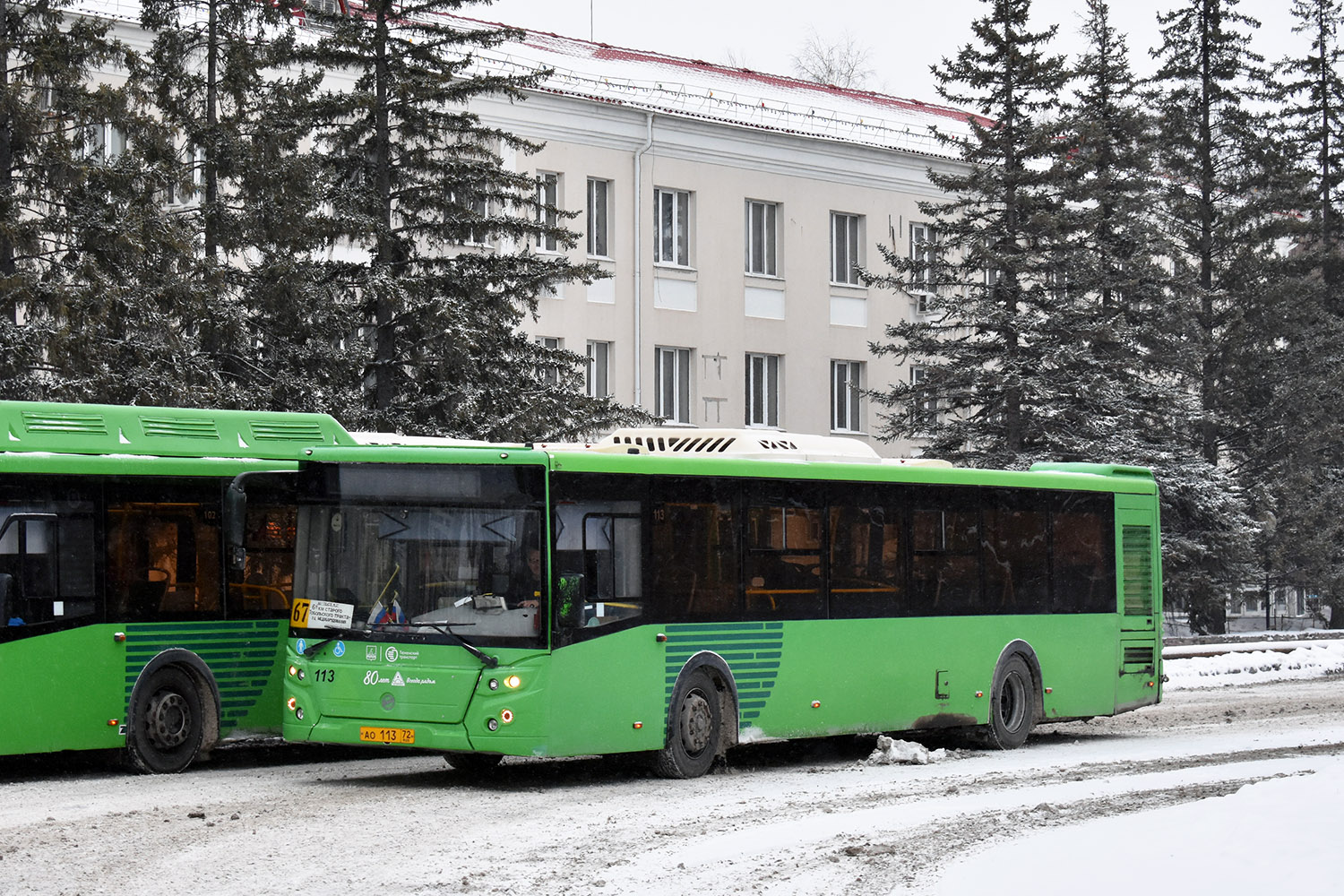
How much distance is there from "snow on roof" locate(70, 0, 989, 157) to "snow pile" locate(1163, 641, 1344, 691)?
1328cm

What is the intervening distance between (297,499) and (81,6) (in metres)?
22.2

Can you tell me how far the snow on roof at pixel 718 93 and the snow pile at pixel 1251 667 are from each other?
1328 centimetres

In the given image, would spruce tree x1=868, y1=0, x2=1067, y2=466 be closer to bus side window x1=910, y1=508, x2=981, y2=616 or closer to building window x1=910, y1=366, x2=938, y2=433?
building window x1=910, y1=366, x2=938, y2=433

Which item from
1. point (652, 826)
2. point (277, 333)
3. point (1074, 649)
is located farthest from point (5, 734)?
point (277, 333)

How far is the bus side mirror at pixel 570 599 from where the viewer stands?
46.2 ft

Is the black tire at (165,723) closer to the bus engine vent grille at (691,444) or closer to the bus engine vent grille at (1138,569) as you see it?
the bus engine vent grille at (691,444)

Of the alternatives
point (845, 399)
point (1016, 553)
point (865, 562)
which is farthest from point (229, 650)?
point (845, 399)

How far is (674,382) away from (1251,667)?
15839 mm

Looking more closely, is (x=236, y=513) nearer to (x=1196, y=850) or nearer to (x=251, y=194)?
(x=1196, y=850)

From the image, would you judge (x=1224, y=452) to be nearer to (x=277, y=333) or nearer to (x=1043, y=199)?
(x=1043, y=199)

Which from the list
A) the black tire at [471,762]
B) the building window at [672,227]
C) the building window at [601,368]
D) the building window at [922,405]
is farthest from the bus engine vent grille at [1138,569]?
the building window at [672,227]

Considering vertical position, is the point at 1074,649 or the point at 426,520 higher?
the point at 426,520

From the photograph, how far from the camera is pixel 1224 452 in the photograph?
47.8 metres

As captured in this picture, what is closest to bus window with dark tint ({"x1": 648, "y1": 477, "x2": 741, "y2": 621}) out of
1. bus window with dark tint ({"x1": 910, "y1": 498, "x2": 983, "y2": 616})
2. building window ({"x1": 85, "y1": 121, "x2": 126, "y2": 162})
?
bus window with dark tint ({"x1": 910, "y1": 498, "x2": 983, "y2": 616})
